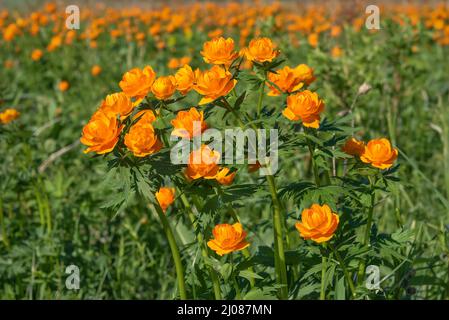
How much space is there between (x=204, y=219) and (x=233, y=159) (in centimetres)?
15

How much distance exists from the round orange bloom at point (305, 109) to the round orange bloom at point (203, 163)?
204mm

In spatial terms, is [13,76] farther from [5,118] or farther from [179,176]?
[179,176]

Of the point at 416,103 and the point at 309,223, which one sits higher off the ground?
the point at 416,103

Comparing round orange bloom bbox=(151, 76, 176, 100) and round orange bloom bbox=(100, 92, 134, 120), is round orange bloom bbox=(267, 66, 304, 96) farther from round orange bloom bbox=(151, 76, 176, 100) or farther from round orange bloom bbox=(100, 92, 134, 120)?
round orange bloom bbox=(100, 92, 134, 120)

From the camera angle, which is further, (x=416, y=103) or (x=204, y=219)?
(x=416, y=103)

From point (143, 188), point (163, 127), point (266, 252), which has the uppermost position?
point (163, 127)

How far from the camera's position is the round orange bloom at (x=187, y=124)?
1337mm

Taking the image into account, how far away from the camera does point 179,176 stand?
1470 mm

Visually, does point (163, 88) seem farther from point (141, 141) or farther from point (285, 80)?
point (285, 80)

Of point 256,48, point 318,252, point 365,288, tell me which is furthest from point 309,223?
point 256,48

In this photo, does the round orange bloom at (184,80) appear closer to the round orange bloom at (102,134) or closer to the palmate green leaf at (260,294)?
the round orange bloom at (102,134)

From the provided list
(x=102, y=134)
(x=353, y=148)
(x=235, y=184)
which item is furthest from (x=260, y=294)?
(x=102, y=134)

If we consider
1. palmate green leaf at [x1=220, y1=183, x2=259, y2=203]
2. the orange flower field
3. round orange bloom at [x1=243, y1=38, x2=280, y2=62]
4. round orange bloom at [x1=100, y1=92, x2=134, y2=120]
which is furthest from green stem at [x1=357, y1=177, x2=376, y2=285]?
round orange bloom at [x1=100, y1=92, x2=134, y2=120]

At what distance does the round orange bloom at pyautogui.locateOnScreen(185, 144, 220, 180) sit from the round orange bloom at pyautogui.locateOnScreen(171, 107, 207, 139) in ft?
0.14
